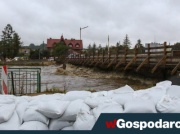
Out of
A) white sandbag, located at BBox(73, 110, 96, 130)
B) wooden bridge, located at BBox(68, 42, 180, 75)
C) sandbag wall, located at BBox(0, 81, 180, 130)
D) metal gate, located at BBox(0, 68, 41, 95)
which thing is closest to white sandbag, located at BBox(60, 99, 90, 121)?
sandbag wall, located at BBox(0, 81, 180, 130)

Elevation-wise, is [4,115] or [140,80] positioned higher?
[4,115]

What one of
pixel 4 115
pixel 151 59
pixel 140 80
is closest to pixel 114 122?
pixel 4 115

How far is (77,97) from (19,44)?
298ft

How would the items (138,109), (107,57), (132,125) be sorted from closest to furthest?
1. (132,125)
2. (138,109)
3. (107,57)

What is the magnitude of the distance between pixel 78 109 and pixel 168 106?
39.1 inches

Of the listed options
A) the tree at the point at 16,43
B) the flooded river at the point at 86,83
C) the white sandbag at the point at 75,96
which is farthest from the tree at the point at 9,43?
the white sandbag at the point at 75,96

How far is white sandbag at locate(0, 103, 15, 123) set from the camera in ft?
10.8

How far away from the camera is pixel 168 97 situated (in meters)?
3.56

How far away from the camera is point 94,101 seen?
3584 mm

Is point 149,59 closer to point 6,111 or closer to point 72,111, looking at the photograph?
point 72,111

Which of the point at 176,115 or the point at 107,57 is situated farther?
the point at 107,57

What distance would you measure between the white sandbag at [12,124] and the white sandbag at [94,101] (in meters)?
0.82

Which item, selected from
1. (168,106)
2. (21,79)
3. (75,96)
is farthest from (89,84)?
(168,106)

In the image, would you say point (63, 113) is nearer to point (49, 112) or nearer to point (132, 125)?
point (49, 112)
